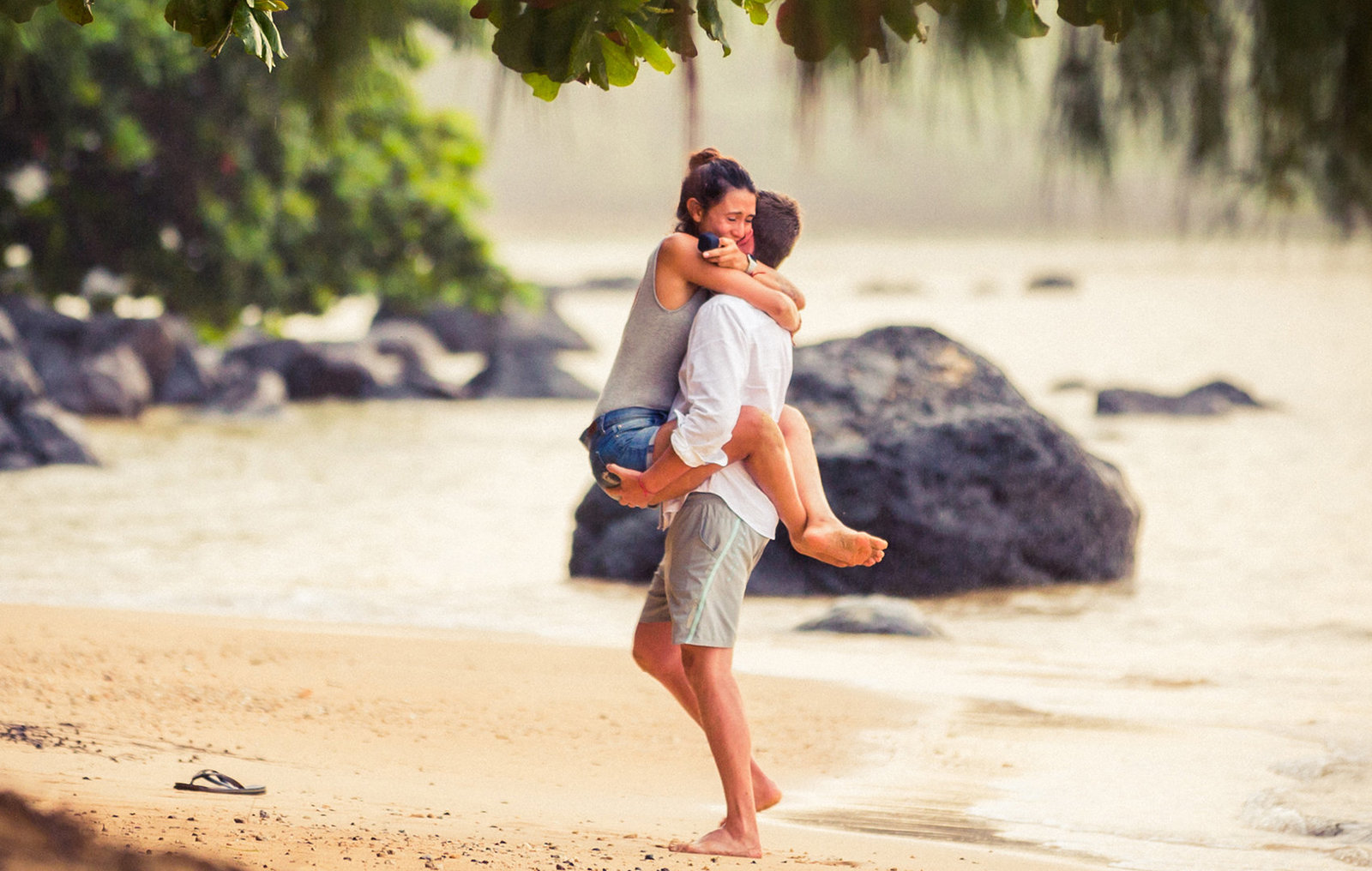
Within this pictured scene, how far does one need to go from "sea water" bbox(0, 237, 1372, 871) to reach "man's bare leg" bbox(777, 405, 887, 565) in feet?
3.28

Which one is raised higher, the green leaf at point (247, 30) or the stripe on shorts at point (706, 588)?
the green leaf at point (247, 30)

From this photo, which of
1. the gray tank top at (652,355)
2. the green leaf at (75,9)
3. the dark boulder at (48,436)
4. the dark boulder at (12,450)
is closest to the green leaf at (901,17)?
the gray tank top at (652,355)

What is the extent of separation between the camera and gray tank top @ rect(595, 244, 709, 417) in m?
3.67

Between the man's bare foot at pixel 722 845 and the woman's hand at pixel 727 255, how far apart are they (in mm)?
1304

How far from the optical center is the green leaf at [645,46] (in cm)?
328

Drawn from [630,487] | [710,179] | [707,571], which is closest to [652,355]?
[630,487]

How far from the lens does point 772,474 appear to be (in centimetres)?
356

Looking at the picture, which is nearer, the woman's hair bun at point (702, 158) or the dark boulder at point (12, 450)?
the woman's hair bun at point (702, 158)

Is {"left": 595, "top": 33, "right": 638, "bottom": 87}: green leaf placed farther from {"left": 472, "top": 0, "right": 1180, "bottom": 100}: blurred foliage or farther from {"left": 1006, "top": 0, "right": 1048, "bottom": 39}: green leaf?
{"left": 1006, "top": 0, "right": 1048, "bottom": 39}: green leaf

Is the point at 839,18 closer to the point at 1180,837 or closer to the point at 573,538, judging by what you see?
the point at 1180,837

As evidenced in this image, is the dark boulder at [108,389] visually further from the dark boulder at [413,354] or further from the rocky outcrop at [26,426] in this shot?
the rocky outcrop at [26,426]

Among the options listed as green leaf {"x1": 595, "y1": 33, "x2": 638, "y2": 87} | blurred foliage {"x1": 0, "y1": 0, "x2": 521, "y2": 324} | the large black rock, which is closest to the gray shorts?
green leaf {"x1": 595, "y1": 33, "x2": 638, "y2": 87}

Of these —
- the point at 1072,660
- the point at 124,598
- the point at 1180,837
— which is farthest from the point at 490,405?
the point at 1180,837

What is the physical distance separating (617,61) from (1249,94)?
Answer: 4.32ft
